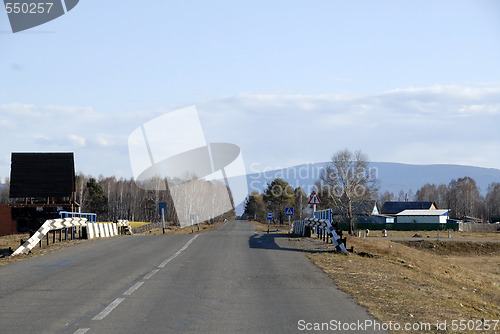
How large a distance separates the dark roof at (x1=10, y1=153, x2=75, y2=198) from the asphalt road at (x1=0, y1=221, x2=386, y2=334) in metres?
29.5

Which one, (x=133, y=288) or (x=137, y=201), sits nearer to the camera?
(x=133, y=288)

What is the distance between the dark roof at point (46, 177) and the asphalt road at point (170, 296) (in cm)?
2952

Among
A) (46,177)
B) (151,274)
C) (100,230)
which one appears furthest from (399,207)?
(151,274)

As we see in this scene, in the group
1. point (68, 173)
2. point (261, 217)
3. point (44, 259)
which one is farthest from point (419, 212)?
point (44, 259)

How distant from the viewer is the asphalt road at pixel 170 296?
778 cm

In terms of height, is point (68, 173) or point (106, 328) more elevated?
point (68, 173)

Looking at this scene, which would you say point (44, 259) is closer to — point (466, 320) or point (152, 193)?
point (466, 320)

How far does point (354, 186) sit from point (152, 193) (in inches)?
2853

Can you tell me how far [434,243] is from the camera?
56.8 m

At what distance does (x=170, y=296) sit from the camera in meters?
10.2

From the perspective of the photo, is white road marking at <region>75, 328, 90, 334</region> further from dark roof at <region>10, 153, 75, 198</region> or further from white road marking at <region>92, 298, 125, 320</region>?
dark roof at <region>10, 153, 75, 198</region>

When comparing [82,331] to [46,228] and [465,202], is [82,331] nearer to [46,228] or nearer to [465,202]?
[46,228]

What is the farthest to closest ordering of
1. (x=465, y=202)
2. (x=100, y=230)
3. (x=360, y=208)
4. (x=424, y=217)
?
(x=465, y=202), (x=424, y=217), (x=360, y=208), (x=100, y=230)

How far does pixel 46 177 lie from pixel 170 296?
3873 centimetres
